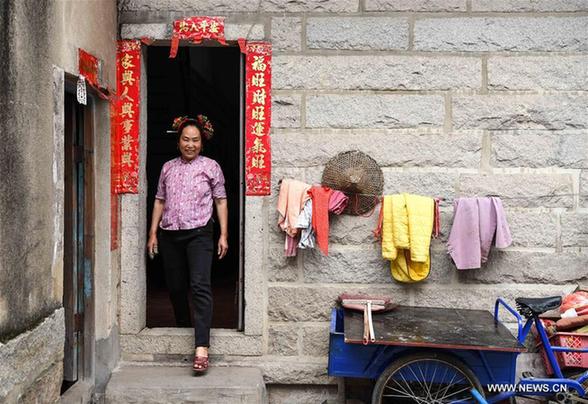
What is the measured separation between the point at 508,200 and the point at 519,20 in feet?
4.93

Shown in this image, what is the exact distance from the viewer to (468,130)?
5.17m

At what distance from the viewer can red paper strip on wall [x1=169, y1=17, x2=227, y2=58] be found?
204 inches

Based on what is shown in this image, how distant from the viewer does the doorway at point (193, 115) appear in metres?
7.59

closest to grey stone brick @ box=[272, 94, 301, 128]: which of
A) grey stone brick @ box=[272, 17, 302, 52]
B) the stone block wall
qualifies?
the stone block wall

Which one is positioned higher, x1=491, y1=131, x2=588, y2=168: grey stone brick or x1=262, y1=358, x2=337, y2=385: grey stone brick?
x1=491, y1=131, x2=588, y2=168: grey stone brick

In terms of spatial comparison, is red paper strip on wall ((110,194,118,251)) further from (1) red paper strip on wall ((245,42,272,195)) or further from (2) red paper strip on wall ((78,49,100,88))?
(1) red paper strip on wall ((245,42,272,195))

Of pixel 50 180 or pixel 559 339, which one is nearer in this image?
pixel 50 180

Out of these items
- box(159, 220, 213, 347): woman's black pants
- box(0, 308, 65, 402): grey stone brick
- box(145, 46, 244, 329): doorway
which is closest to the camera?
box(0, 308, 65, 402): grey stone brick

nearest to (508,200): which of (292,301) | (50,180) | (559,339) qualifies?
(559,339)

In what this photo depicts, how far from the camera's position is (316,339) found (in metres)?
5.25

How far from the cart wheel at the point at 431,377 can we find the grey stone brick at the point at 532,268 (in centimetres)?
99

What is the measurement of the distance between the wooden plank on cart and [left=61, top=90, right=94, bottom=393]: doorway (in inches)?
83.4

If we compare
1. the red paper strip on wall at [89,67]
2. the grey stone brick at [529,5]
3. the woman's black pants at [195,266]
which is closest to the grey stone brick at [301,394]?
the woman's black pants at [195,266]

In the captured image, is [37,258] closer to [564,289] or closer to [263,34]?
[263,34]
